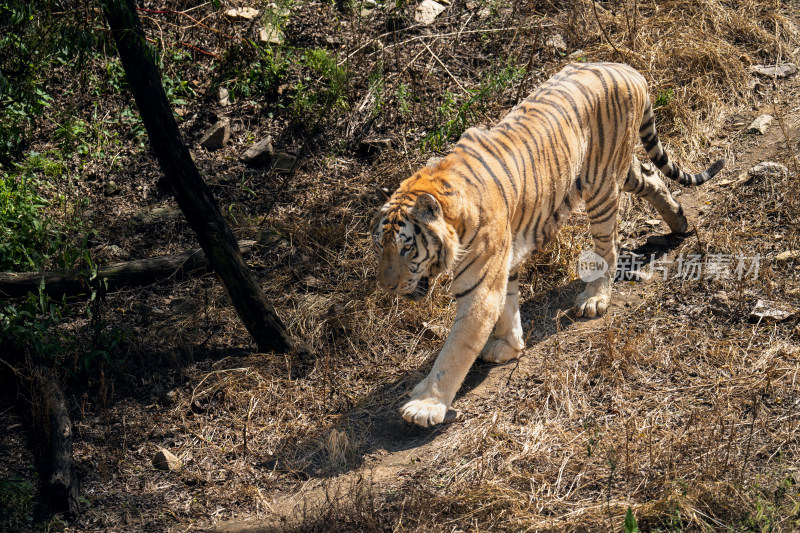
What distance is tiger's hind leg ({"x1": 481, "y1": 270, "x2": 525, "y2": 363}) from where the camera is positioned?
5141 mm

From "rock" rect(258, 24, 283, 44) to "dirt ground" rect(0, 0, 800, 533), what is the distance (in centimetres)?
24

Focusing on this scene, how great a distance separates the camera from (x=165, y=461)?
178 inches

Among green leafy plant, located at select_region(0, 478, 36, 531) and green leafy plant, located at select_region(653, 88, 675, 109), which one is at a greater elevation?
green leafy plant, located at select_region(0, 478, 36, 531)

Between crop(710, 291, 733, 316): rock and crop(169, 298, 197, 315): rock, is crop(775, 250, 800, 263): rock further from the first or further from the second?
crop(169, 298, 197, 315): rock

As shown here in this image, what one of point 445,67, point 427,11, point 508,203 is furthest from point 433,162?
point 427,11

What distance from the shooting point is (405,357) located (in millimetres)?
5367

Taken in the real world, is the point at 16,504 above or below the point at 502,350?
above

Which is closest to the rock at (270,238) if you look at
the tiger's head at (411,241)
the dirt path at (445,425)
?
the dirt path at (445,425)

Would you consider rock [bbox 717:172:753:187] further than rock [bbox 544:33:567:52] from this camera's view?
No

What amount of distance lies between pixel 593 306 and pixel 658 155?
51.9 inches

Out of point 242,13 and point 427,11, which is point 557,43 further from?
point 242,13

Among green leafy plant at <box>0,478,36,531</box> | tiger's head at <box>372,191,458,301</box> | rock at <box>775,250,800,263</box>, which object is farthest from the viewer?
rock at <box>775,250,800,263</box>

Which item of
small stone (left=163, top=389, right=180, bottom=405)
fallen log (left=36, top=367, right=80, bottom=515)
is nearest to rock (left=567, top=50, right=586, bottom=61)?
small stone (left=163, top=389, right=180, bottom=405)

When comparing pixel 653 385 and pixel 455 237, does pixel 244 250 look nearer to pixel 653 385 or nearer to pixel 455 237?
pixel 455 237
